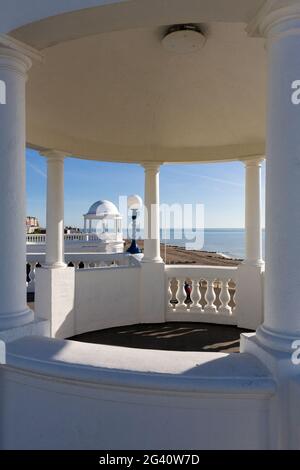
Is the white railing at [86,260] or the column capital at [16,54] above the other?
the column capital at [16,54]

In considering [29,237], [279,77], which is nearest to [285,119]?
[279,77]

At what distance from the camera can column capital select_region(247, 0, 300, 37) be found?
115 inches

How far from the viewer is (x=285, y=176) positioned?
3.01m

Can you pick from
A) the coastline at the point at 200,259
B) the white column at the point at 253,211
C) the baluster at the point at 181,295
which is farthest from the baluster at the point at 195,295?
the coastline at the point at 200,259

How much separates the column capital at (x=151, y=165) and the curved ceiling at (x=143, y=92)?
154 mm

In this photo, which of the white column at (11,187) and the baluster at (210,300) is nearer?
the white column at (11,187)

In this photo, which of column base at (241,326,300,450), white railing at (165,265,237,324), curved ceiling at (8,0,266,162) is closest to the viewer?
column base at (241,326,300,450)

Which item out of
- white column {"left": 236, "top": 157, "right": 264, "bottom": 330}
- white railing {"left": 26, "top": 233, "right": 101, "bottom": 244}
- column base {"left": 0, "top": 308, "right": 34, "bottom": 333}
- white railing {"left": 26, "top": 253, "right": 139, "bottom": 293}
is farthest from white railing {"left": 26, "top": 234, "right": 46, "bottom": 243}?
column base {"left": 0, "top": 308, "right": 34, "bottom": 333}

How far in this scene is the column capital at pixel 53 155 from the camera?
8.25 m

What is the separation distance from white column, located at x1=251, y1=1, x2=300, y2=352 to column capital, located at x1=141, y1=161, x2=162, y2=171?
656 centimetres

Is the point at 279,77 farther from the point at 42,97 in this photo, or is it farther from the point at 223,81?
the point at 42,97

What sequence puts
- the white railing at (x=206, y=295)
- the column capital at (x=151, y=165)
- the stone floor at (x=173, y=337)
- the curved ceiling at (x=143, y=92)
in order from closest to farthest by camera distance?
the curved ceiling at (x=143, y=92) → the stone floor at (x=173, y=337) → the white railing at (x=206, y=295) → the column capital at (x=151, y=165)

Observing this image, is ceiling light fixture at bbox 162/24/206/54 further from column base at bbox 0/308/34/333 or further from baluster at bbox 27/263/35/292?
baluster at bbox 27/263/35/292

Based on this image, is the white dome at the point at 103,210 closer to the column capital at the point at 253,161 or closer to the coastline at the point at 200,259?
the coastline at the point at 200,259
